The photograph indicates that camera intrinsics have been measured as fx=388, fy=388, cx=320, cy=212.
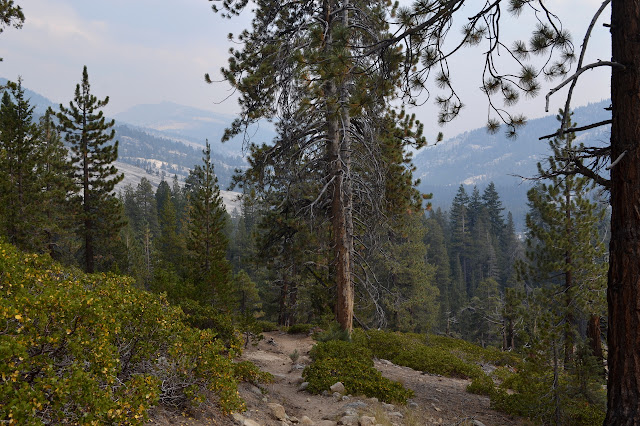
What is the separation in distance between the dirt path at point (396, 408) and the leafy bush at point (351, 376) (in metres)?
0.24

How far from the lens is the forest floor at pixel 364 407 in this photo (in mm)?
5023

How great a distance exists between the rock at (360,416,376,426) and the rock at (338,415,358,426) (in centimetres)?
12

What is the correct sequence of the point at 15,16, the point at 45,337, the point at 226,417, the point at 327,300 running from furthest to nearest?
the point at 327,300, the point at 15,16, the point at 226,417, the point at 45,337

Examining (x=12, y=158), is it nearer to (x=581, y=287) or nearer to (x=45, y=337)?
(x=45, y=337)

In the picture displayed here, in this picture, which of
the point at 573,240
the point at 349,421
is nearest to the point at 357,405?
the point at 349,421

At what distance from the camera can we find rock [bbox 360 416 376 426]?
5066 mm

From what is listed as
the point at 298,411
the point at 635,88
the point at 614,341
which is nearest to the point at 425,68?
the point at 635,88

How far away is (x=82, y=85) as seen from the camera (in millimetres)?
17828

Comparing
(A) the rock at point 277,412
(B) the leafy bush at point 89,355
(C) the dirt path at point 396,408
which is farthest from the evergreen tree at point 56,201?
(A) the rock at point 277,412

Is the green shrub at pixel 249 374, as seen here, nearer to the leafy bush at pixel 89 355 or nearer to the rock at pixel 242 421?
the rock at pixel 242 421

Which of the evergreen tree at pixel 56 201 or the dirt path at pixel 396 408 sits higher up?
the evergreen tree at pixel 56 201

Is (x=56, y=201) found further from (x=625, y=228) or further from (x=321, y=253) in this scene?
(x=625, y=228)

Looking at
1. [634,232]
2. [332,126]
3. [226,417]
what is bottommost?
[226,417]

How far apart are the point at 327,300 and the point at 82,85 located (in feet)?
48.5
